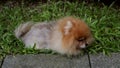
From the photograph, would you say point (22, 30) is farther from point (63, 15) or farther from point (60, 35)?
point (63, 15)

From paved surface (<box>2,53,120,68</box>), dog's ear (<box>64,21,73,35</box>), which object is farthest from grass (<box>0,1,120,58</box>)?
dog's ear (<box>64,21,73,35</box>)

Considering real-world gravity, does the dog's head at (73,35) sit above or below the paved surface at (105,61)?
above

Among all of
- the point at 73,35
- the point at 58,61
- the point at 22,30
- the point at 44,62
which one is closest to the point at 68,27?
the point at 73,35

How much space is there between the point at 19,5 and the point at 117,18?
91.4 inches

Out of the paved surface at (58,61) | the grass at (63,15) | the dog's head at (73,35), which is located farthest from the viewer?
the grass at (63,15)

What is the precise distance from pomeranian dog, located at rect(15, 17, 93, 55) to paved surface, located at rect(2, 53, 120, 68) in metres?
0.14

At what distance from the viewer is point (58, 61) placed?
14.1ft

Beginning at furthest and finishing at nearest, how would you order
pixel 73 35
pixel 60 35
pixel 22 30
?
pixel 22 30
pixel 60 35
pixel 73 35

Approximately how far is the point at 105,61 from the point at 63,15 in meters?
1.72

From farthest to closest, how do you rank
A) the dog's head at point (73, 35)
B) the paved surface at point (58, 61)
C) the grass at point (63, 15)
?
the grass at point (63, 15)
the paved surface at point (58, 61)
the dog's head at point (73, 35)

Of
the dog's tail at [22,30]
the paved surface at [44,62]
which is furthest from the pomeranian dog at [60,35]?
the paved surface at [44,62]

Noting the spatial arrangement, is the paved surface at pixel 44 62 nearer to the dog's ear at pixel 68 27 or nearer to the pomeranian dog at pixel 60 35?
the pomeranian dog at pixel 60 35

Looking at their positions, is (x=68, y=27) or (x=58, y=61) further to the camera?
(x=58, y=61)

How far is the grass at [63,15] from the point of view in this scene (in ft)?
15.2
